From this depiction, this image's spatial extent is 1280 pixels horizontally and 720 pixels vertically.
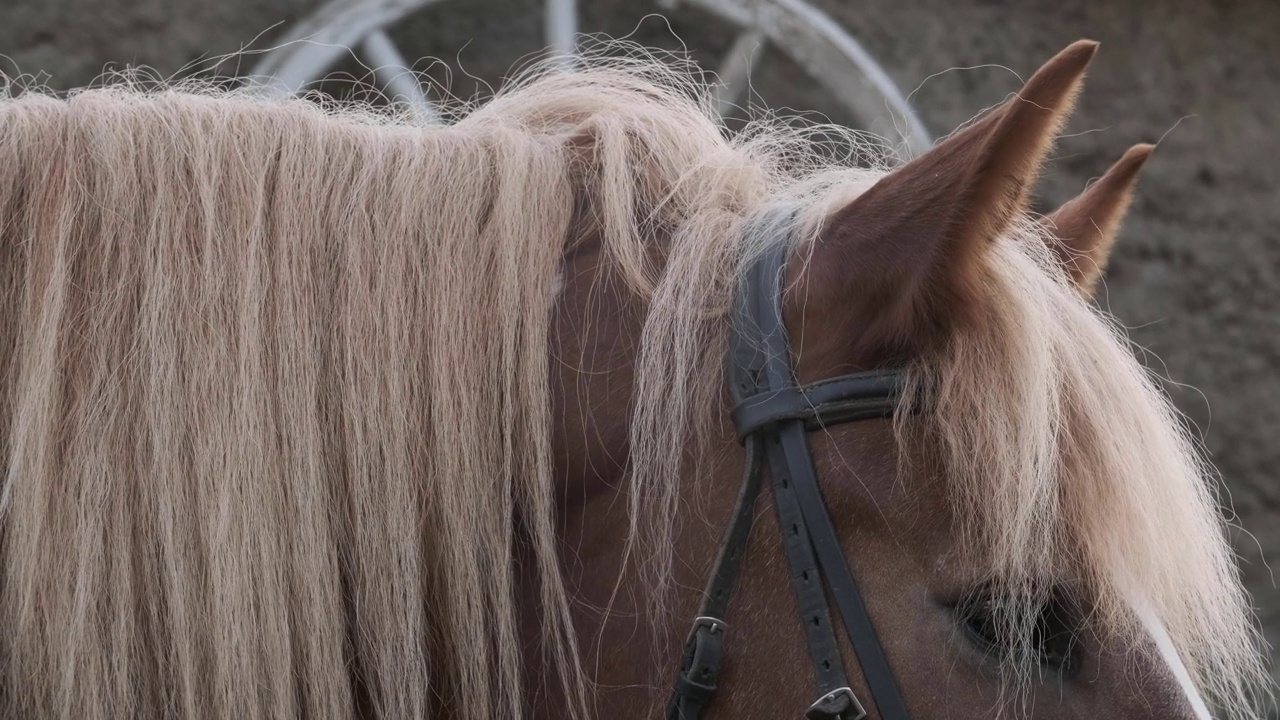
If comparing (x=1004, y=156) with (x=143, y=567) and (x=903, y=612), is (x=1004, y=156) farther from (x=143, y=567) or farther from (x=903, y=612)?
(x=143, y=567)

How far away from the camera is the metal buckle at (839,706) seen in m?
0.93

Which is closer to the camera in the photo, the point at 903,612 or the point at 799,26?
the point at 903,612

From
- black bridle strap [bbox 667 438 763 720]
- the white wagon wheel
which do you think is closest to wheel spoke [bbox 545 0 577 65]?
the white wagon wheel

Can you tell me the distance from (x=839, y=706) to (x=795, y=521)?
160 mm

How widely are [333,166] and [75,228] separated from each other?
24 cm

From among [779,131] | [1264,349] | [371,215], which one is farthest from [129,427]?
[1264,349]

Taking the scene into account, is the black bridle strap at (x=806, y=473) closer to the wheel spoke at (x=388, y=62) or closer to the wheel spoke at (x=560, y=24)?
the wheel spoke at (x=388, y=62)

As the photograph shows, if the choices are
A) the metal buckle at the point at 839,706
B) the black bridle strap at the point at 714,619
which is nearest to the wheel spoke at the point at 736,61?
the black bridle strap at the point at 714,619

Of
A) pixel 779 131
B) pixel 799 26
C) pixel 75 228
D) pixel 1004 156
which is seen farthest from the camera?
pixel 799 26

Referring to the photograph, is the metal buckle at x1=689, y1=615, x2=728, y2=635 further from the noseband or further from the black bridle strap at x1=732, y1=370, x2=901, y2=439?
the black bridle strap at x1=732, y1=370, x2=901, y2=439

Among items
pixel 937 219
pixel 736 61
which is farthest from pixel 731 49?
pixel 937 219

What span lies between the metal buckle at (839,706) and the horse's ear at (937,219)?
31cm

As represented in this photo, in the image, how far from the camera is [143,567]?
939 mm

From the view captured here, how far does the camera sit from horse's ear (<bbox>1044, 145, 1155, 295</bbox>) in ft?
4.00
